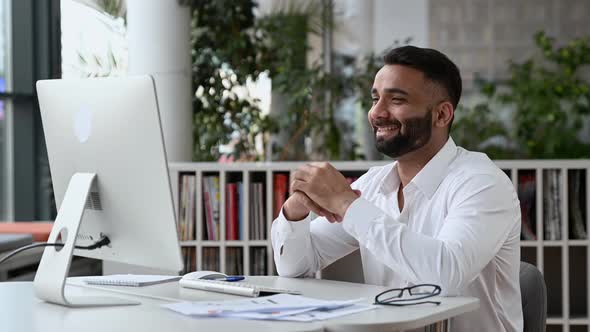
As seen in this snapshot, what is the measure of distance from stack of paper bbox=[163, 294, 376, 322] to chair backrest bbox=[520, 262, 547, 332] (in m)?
0.56

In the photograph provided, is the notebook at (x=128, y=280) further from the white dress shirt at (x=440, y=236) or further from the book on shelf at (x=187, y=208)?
the book on shelf at (x=187, y=208)

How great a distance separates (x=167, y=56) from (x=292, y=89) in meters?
1.19

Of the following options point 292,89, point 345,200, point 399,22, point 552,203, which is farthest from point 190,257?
point 399,22

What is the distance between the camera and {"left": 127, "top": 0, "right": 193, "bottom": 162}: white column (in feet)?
13.9

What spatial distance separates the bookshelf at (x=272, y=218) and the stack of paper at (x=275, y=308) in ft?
6.99

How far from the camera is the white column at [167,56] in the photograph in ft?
13.9

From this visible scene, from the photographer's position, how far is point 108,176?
1.85m

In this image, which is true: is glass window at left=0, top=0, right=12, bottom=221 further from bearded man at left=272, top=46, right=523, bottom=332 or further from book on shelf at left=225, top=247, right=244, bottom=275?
bearded man at left=272, top=46, right=523, bottom=332

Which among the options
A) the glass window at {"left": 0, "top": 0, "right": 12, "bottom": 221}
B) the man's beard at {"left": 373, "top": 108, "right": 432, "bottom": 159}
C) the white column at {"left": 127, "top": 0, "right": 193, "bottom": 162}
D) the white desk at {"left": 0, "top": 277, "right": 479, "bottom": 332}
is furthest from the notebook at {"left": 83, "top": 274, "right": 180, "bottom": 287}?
the glass window at {"left": 0, "top": 0, "right": 12, "bottom": 221}

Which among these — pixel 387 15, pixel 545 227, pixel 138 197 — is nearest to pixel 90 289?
pixel 138 197

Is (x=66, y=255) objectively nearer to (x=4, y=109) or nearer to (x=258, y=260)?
(x=258, y=260)

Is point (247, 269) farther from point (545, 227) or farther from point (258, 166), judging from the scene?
point (545, 227)

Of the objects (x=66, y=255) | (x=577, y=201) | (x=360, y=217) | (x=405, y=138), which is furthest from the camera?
(x=577, y=201)

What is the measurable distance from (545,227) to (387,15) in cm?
394
